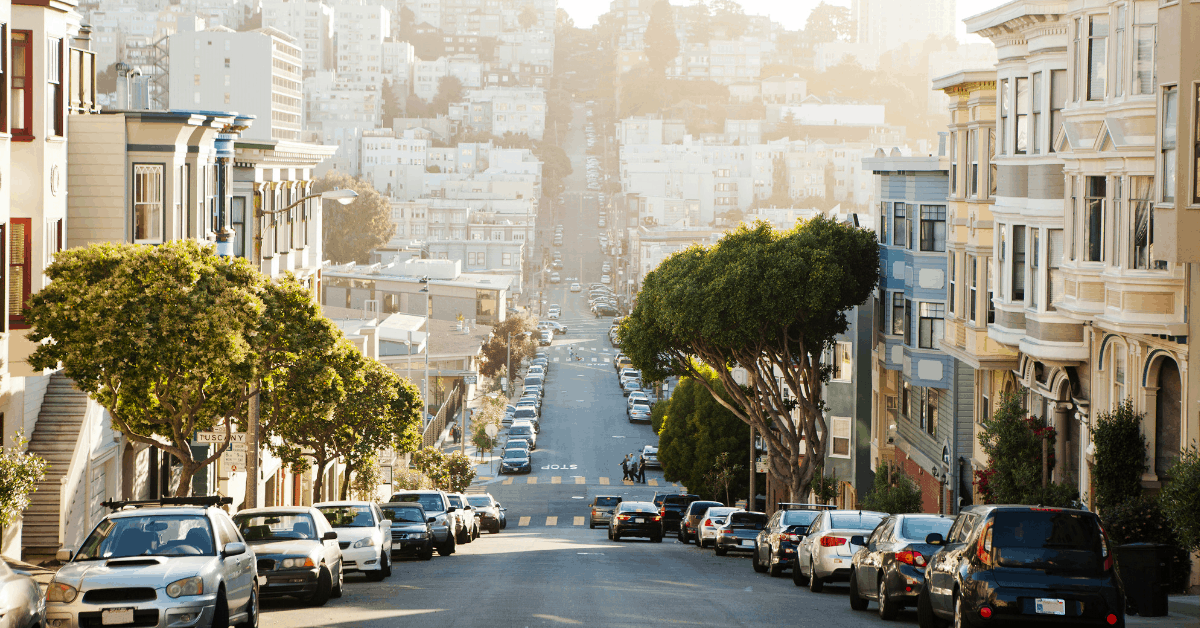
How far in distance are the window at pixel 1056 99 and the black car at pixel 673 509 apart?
25.1 metres

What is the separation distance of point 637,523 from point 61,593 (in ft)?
101

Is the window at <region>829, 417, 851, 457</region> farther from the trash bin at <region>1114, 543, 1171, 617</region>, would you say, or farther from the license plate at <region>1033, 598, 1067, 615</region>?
the license plate at <region>1033, 598, 1067, 615</region>

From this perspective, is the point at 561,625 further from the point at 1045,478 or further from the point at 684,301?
the point at 684,301

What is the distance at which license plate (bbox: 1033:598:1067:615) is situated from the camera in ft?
47.1

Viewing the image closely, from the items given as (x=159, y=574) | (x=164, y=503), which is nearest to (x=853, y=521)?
(x=164, y=503)

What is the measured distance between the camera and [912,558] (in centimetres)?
1775

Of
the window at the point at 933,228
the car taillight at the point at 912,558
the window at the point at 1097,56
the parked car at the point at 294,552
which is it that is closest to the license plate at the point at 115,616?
the parked car at the point at 294,552

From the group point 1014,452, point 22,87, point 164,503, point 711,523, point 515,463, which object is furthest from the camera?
point 515,463

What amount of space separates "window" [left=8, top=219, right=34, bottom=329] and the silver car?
10150mm

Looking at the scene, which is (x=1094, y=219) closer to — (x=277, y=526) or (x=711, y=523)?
(x=277, y=526)

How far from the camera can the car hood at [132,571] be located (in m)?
14.2

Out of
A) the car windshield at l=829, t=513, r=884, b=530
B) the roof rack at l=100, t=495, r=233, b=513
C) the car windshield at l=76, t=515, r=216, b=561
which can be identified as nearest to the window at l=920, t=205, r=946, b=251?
the car windshield at l=829, t=513, r=884, b=530

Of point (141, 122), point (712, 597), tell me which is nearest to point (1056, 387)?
point (712, 597)

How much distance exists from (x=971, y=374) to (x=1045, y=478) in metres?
8.73
